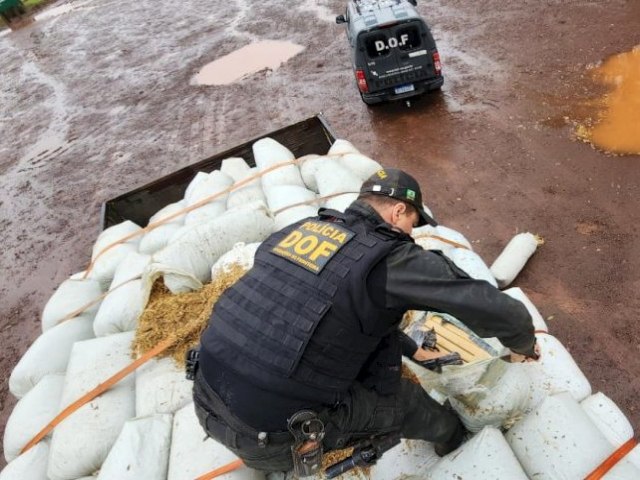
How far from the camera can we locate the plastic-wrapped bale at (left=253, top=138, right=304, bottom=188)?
193 inches

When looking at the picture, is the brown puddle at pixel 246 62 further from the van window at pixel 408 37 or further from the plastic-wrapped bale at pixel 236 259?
the plastic-wrapped bale at pixel 236 259

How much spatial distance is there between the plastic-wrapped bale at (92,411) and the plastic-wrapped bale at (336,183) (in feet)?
6.83

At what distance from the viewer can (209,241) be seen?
377cm

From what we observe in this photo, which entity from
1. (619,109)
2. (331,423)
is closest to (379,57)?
(619,109)

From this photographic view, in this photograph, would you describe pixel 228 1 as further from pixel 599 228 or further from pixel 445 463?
pixel 445 463

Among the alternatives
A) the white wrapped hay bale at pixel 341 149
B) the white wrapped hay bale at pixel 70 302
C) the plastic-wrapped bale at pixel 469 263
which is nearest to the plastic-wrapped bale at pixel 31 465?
the white wrapped hay bale at pixel 70 302

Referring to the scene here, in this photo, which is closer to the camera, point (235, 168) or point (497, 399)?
point (497, 399)

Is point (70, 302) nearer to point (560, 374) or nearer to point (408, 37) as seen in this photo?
point (560, 374)

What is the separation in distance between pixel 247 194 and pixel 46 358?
2314mm

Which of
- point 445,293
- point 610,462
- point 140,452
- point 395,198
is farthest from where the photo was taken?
point 140,452

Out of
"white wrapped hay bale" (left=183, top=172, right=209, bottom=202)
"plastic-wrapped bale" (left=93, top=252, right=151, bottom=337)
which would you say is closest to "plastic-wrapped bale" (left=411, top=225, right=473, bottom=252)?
"plastic-wrapped bale" (left=93, top=252, right=151, bottom=337)

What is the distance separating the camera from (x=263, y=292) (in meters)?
1.95

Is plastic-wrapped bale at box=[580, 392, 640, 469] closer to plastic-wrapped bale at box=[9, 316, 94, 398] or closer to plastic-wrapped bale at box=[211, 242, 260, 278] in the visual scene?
plastic-wrapped bale at box=[211, 242, 260, 278]

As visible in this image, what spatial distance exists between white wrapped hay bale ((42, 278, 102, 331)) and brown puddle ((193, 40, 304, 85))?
784 centimetres
